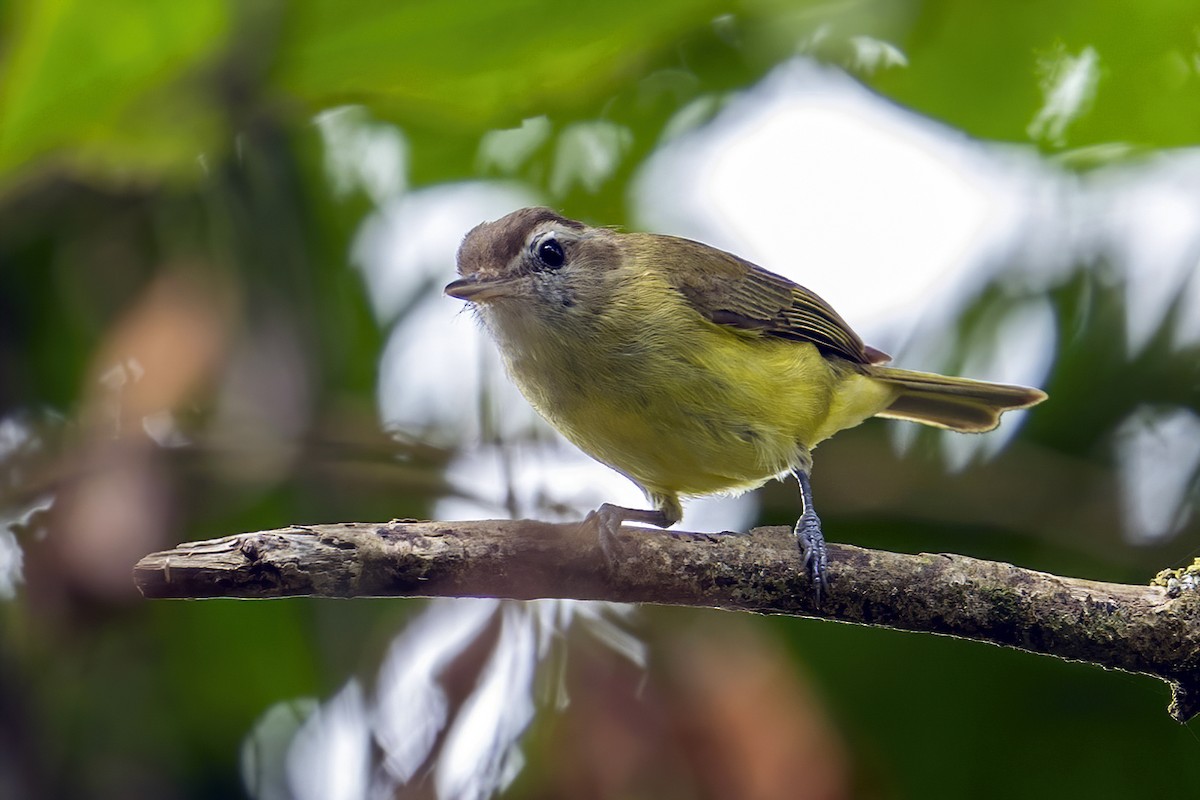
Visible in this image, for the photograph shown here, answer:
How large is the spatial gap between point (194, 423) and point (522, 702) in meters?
1.76

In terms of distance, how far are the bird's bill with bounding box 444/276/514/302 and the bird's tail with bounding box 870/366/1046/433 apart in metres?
1.53

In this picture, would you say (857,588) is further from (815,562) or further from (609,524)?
(609,524)

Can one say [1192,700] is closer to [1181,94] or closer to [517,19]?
[1181,94]

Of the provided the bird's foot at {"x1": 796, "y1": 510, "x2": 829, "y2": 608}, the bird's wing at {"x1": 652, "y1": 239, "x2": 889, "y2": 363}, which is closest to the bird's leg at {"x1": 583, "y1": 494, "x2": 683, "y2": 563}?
the bird's foot at {"x1": 796, "y1": 510, "x2": 829, "y2": 608}

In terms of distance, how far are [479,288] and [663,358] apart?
65cm

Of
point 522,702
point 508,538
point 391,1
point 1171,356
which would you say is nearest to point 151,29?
point 391,1

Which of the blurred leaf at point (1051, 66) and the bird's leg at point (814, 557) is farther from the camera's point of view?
the bird's leg at point (814, 557)

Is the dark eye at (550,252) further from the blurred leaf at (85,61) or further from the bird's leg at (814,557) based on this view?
the blurred leaf at (85,61)

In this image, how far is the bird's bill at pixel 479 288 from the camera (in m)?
3.74

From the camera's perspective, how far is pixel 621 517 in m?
3.35

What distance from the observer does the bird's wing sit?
4.14 meters

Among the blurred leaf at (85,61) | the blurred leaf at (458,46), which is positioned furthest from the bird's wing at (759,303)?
the blurred leaf at (85,61)

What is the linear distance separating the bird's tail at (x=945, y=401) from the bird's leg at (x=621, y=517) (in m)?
0.98

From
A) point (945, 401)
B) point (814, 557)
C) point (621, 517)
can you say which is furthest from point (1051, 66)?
point (945, 401)
